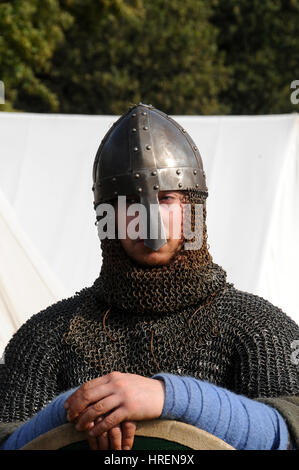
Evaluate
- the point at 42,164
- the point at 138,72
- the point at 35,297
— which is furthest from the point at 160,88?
the point at 35,297

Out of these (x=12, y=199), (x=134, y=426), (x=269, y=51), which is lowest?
(x=134, y=426)

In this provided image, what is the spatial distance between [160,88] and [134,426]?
19539 millimetres

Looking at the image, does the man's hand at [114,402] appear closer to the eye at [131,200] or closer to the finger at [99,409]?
the finger at [99,409]

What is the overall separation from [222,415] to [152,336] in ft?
2.37

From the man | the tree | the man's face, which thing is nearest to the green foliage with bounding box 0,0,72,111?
the tree

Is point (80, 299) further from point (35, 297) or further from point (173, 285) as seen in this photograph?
point (35, 297)

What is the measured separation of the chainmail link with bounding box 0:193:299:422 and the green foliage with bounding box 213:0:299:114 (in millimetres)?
20864

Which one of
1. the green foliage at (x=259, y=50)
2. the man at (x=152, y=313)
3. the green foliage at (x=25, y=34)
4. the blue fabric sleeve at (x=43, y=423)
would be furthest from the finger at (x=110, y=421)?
the green foliage at (x=259, y=50)

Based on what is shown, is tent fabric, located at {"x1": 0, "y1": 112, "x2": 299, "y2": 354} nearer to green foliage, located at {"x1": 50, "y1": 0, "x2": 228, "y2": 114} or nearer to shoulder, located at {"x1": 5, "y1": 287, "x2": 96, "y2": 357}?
shoulder, located at {"x1": 5, "y1": 287, "x2": 96, "y2": 357}

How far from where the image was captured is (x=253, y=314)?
2918 mm

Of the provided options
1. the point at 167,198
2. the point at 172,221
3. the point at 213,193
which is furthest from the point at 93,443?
the point at 213,193

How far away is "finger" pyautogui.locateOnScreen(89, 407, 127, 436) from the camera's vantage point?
219 cm

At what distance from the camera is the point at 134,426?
2.21 metres

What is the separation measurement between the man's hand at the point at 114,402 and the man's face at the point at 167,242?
0.75 metres
